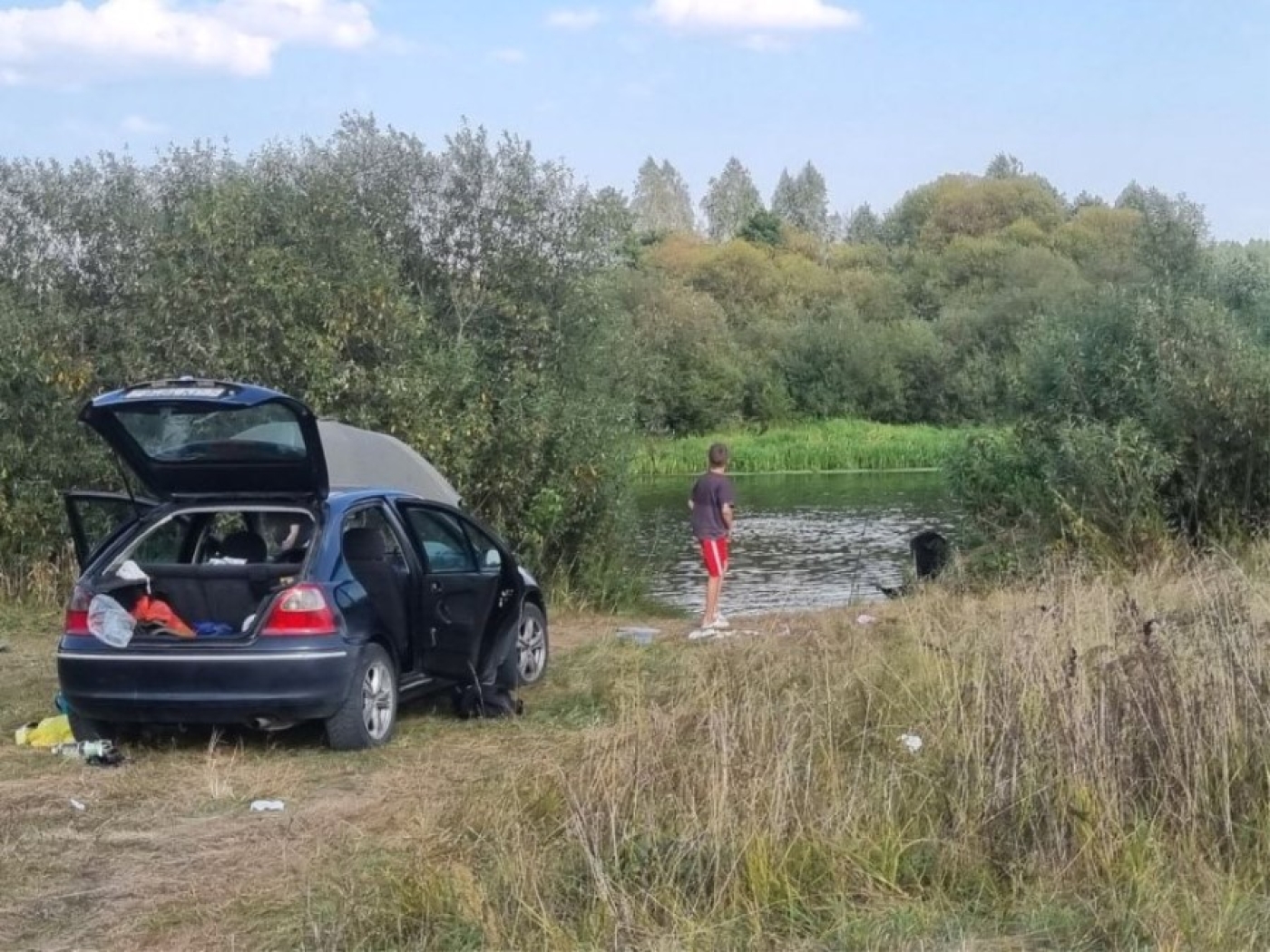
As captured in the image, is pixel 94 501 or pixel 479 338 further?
pixel 479 338

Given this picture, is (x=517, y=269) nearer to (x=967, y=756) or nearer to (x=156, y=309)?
(x=156, y=309)

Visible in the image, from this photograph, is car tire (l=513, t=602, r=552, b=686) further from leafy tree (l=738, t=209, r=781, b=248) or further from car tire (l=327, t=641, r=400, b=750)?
leafy tree (l=738, t=209, r=781, b=248)

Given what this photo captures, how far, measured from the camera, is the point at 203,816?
7.34 meters

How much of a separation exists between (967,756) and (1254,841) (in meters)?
1.05

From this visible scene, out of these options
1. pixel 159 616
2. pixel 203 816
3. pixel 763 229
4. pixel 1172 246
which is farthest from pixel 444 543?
pixel 763 229

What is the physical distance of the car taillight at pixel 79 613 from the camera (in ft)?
28.3

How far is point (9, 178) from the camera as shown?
1928 centimetres

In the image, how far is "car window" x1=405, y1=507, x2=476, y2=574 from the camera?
10.2 m

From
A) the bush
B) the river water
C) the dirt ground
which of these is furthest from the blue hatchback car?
the river water

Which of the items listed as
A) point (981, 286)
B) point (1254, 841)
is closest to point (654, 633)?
point (1254, 841)

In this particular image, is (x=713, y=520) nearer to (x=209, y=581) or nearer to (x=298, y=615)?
(x=209, y=581)

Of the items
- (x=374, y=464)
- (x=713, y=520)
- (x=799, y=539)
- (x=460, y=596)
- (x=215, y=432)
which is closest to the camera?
(x=215, y=432)

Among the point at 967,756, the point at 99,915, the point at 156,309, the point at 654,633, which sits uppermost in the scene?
the point at 156,309

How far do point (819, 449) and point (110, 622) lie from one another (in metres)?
50.5
